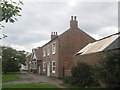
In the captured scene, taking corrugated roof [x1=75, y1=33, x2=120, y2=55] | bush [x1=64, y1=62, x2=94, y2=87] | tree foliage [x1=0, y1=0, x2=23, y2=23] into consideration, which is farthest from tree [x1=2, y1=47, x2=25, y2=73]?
tree foliage [x1=0, y1=0, x2=23, y2=23]

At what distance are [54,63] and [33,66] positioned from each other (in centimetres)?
2051

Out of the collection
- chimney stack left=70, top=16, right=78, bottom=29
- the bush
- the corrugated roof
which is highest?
chimney stack left=70, top=16, right=78, bottom=29

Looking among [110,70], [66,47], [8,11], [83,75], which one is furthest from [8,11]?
[66,47]

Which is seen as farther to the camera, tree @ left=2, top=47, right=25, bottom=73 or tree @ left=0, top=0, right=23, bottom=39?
tree @ left=2, top=47, right=25, bottom=73

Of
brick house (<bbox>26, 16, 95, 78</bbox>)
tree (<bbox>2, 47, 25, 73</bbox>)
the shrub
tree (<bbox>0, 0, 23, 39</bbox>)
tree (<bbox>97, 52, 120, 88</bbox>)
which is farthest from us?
tree (<bbox>2, 47, 25, 73</bbox>)

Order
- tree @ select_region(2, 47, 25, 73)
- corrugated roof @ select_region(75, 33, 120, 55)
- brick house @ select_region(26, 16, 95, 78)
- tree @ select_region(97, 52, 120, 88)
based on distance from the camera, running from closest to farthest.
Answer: tree @ select_region(97, 52, 120, 88) → corrugated roof @ select_region(75, 33, 120, 55) → brick house @ select_region(26, 16, 95, 78) → tree @ select_region(2, 47, 25, 73)

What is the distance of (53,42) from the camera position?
3319 cm

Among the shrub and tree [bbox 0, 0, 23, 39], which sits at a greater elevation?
tree [bbox 0, 0, 23, 39]

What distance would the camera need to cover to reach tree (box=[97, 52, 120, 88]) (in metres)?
13.4

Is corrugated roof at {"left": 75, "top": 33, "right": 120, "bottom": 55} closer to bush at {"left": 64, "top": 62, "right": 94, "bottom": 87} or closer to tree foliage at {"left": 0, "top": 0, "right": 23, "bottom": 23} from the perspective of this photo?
bush at {"left": 64, "top": 62, "right": 94, "bottom": 87}

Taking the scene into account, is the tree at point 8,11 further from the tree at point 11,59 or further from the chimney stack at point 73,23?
the tree at point 11,59

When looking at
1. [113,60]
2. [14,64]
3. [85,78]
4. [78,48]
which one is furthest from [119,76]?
[14,64]

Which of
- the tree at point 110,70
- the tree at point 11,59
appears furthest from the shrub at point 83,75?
the tree at point 11,59

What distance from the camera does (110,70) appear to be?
13.8 m
